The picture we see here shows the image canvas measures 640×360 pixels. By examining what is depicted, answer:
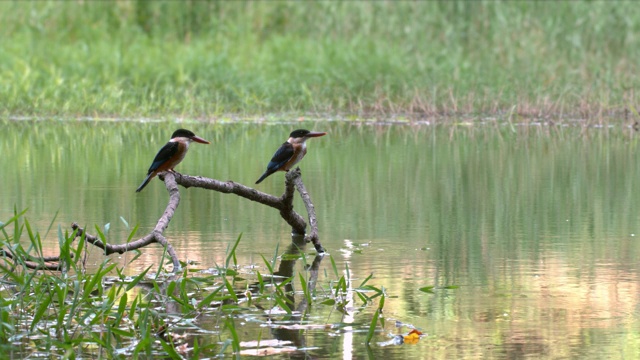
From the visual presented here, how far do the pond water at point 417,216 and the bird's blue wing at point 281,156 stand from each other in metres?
0.42

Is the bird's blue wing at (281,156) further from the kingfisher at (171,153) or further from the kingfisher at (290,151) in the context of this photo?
the kingfisher at (171,153)

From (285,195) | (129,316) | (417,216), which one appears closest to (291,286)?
(285,195)

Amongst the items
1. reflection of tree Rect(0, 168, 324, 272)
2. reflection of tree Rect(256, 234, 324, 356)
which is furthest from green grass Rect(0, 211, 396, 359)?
reflection of tree Rect(0, 168, 324, 272)

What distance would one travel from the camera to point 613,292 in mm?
6441

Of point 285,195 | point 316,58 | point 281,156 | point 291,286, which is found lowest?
point 291,286

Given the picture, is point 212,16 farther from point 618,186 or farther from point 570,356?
point 570,356

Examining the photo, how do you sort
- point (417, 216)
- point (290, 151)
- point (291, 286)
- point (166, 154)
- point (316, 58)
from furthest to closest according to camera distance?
point (316, 58) < point (417, 216) < point (290, 151) < point (166, 154) < point (291, 286)

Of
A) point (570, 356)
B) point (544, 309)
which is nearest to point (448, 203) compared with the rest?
point (544, 309)

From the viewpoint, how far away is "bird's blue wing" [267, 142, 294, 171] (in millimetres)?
8695

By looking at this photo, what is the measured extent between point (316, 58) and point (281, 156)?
1026cm

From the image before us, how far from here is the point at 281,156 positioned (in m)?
8.72

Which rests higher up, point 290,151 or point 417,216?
point 290,151

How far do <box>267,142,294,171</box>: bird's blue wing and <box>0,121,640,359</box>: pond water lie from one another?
419 millimetres

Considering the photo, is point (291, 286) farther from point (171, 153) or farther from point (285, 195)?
point (171, 153)
